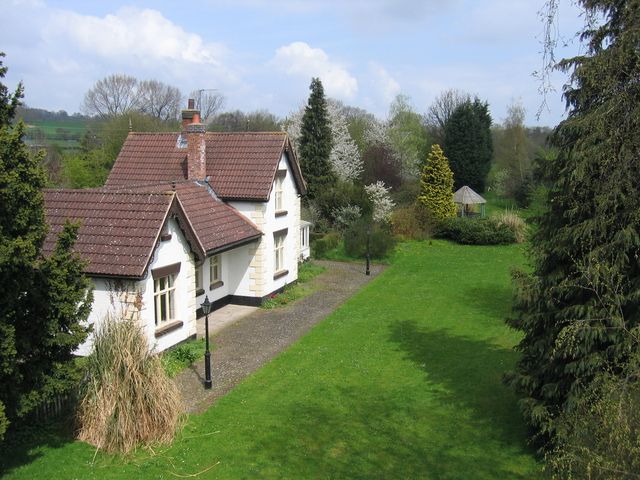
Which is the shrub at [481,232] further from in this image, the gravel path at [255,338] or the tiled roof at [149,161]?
the tiled roof at [149,161]

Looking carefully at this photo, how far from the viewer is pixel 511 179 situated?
185 ft

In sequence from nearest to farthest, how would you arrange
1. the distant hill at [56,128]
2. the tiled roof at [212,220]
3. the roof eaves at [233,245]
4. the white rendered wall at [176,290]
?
the white rendered wall at [176,290]
the roof eaves at [233,245]
the tiled roof at [212,220]
the distant hill at [56,128]

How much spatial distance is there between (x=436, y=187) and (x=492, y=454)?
30289 millimetres

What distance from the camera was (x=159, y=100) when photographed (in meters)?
63.8

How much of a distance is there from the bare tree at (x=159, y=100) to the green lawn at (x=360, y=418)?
48.2 m

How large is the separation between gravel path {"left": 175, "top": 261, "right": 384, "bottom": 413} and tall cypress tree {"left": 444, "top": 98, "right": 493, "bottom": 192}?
2899 cm

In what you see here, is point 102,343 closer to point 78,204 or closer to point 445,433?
point 78,204

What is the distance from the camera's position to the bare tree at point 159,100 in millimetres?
61750

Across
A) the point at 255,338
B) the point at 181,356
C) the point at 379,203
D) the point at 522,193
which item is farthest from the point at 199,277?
the point at 522,193

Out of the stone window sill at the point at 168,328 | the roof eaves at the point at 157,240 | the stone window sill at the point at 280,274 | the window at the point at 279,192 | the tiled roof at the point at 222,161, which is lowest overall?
the stone window sill at the point at 168,328

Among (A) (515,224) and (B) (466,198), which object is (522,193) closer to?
(B) (466,198)

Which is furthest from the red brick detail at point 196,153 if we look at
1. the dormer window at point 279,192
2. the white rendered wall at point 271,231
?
the dormer window at point 279,192

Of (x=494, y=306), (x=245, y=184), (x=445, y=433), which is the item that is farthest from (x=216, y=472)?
(x=494, y=306)

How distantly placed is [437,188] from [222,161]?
20803mm
